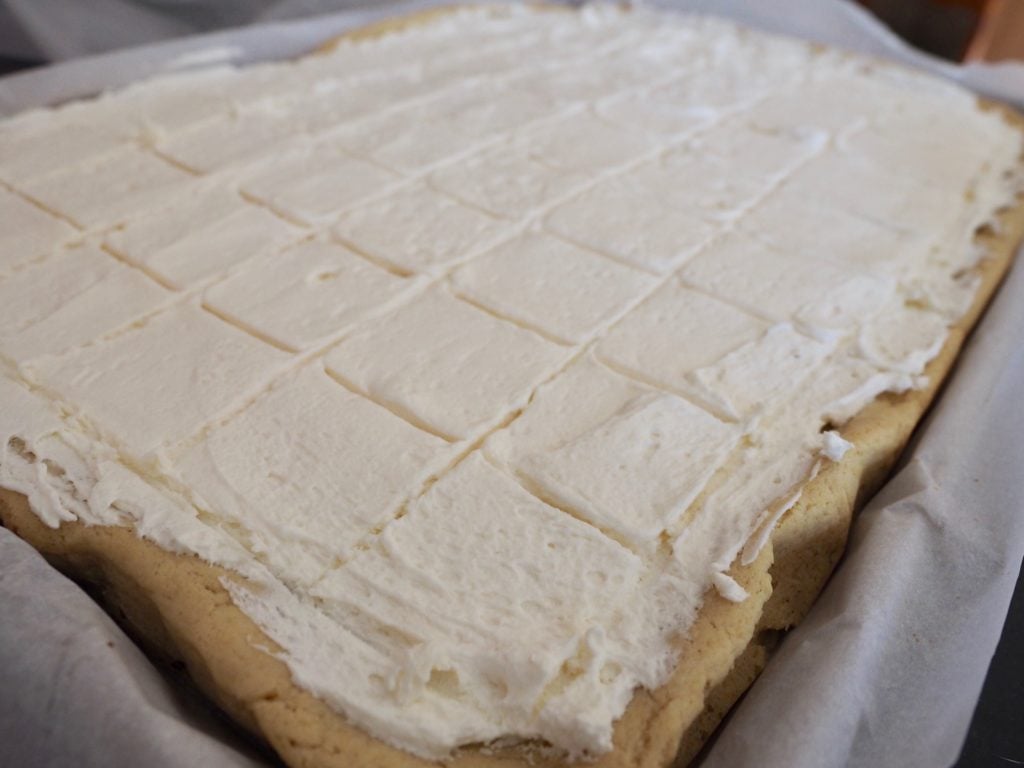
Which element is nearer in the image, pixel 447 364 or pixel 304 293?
pixel 447 364

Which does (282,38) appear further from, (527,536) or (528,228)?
(527,536)

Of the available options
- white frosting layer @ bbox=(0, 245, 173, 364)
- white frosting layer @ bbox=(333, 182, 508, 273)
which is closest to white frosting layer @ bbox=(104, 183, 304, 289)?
white frosting layer @ bbox=(0, 245, 173, 364)

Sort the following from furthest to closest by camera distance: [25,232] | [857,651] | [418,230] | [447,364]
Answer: [418,230]
[25,232]
[447,364]
[857,651]

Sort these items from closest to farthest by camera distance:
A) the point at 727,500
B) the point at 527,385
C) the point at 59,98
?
the point at 727,500, the point at 527,385, the point at 59,98

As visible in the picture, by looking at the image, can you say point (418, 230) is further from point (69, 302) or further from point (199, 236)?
point (69, 302)

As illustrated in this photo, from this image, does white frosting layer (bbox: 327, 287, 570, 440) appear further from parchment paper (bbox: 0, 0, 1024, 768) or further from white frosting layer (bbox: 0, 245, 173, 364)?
parchment paper (bbox: 0, 0, 1024, 768)

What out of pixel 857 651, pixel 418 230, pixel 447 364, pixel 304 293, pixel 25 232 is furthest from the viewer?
pixel 418 230

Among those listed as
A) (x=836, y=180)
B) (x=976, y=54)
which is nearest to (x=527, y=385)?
(x=836, y=180)

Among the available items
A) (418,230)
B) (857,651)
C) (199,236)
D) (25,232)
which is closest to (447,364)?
(418,230)
